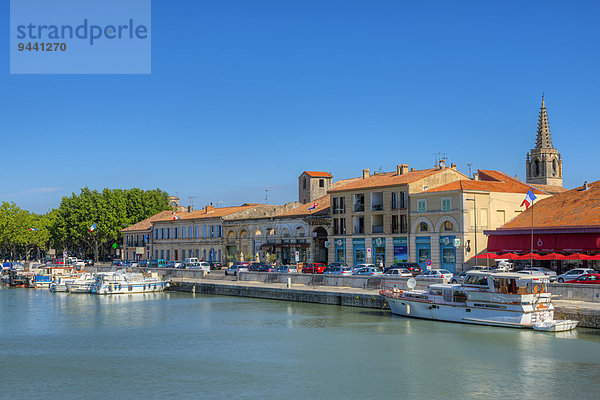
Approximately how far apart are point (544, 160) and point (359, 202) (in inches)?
2736

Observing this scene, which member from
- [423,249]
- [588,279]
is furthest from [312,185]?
[588,279]

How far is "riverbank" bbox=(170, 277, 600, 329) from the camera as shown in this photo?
133ft

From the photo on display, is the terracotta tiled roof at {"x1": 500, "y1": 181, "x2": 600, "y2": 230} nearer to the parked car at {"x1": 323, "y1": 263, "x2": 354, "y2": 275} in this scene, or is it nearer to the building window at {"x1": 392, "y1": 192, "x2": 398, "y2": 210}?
the building window at {"x1": 392, "y1": 192, "x2": 398, "y2": 210}

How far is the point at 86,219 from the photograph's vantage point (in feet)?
393

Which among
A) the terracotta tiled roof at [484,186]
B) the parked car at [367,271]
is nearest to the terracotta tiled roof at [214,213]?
the terracotta tiled roof at [484,186]

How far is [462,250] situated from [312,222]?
70.4 ft

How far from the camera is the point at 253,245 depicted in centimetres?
9075

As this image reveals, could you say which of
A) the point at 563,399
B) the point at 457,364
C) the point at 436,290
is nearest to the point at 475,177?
the point at 436,290

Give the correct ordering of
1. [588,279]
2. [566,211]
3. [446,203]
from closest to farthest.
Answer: [588,279]
[566,211]
[446,203]

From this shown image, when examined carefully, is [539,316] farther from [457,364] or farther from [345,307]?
[345,307]

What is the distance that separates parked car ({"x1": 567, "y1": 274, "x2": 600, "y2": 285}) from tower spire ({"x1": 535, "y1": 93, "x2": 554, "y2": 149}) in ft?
297

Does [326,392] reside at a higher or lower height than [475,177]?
lower

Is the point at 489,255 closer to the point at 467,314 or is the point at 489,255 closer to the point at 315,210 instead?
the point at 467,314

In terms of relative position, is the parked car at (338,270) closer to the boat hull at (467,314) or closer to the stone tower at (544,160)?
the boat hull at (467,314)
